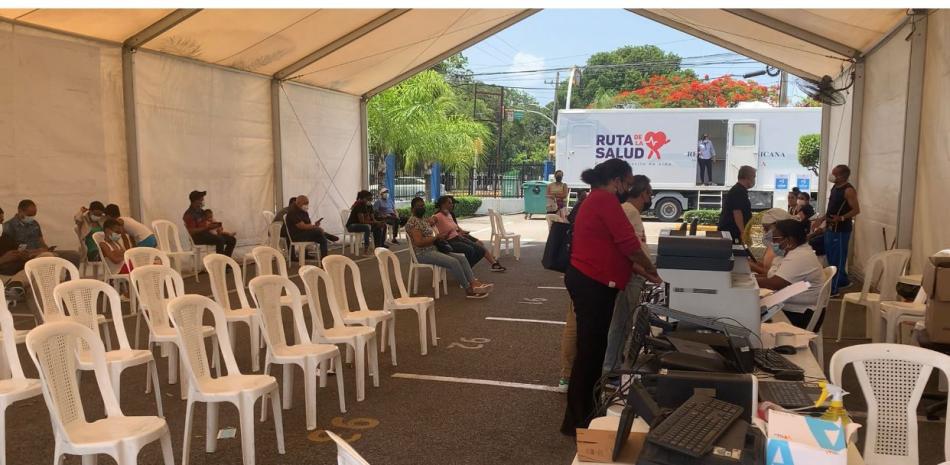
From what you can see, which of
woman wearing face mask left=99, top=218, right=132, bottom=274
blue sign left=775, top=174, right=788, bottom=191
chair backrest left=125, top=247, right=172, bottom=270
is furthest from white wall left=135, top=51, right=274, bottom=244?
blue sign left=775, top=174, right=788, bottom=191

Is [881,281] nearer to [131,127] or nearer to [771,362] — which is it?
[771,362]

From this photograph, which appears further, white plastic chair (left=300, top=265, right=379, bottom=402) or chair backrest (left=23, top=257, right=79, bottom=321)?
chair backrest (left=23, top=257, right=79, bottom=321)

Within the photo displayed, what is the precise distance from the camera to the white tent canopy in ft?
22.8

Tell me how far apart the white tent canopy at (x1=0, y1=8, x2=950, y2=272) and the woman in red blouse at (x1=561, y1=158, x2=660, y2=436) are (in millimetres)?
3821

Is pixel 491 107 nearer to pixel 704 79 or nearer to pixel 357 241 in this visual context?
pixel 704 79

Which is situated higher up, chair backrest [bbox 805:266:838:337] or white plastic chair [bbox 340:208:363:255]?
chair backrest [bbox 805:266:838:337]

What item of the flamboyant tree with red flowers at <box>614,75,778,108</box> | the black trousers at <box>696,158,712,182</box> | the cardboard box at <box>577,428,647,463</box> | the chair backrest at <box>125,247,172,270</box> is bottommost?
the cardboard box at <box>577,428,647,463</box>

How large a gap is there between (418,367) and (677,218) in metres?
15.3

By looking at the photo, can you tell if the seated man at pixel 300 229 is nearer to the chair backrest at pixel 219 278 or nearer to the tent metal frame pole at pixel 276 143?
the tent metal frame pole at pixel 276 143

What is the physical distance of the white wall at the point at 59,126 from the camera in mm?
6980

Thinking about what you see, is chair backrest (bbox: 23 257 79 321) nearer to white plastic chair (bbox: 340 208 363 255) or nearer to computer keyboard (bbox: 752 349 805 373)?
computer keyboard (bbox: 752 349 805 373)

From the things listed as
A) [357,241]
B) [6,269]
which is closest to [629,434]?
[6,269]

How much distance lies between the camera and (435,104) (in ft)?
72.0

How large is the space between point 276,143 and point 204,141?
1.62m
